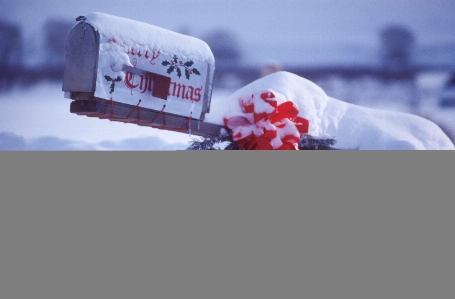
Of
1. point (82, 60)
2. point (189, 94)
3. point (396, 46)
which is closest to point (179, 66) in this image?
point (189, 94)

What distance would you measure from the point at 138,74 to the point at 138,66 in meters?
0.02

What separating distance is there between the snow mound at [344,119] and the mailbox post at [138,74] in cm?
14

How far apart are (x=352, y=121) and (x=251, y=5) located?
0.49 metres

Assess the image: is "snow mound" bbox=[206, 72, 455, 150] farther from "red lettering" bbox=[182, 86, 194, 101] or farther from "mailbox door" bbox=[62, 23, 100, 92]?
"mailbox door" bbox=[62, 23, 100, 92]

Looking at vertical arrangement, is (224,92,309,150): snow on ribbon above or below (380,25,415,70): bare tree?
below

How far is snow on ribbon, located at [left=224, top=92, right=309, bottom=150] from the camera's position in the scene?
165 cm

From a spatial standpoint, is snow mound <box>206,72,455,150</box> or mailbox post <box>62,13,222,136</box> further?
snow mound <box>206,72,455,150</box>

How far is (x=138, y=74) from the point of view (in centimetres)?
148

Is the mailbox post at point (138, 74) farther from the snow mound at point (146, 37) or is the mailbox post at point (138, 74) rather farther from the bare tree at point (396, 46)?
the bare tree at point (396, 46)

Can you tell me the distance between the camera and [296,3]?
1.89 metres

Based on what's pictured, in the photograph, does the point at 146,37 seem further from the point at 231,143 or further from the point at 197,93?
the point at 231,143

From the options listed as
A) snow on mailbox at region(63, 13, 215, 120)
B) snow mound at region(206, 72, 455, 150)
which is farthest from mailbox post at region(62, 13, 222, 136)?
snow mound at region(206, 72, 455, 150)

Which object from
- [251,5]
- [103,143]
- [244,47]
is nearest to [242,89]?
[244,47]

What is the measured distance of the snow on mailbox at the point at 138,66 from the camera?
55.1 inches
